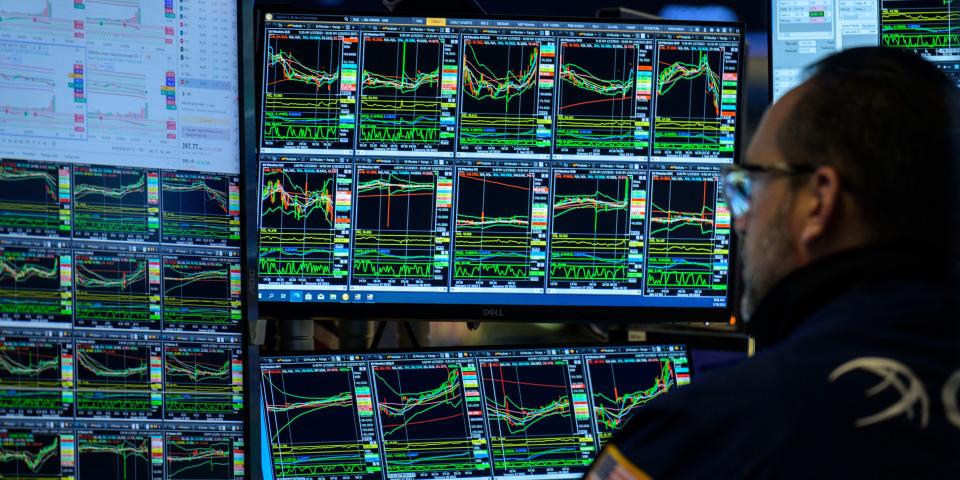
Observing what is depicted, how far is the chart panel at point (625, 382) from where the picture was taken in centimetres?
200

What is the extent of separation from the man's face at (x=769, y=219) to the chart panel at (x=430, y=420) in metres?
0.79

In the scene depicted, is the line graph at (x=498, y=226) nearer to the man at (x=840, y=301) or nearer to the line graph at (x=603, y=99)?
the line graph at (x=603, y=99)

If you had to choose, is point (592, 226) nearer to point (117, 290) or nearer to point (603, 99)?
point (603, 99)

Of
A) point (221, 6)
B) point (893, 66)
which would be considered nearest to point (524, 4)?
point (221, 6)

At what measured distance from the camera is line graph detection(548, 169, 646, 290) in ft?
6.42

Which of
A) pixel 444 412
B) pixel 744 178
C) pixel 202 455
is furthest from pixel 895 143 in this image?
pixel 202 455

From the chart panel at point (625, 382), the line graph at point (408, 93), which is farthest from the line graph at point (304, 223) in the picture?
the chart panel at point (625, 382)

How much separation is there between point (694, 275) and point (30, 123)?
131 cm

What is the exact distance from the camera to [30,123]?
1.77 m

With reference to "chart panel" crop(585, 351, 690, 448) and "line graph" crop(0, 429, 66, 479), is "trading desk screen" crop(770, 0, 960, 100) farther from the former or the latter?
"line graph" crop(0, 429, 66, 479)

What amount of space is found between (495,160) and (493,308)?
30cm

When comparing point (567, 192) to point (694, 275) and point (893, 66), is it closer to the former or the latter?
point (694, 275)

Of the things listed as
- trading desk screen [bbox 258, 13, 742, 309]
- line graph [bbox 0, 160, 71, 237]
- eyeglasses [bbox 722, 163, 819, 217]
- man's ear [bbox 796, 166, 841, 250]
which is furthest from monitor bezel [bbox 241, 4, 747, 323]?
man's ear [bbox 796, 166, 841, 250]

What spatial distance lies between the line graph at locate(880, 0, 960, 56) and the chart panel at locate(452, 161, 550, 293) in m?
0.78
